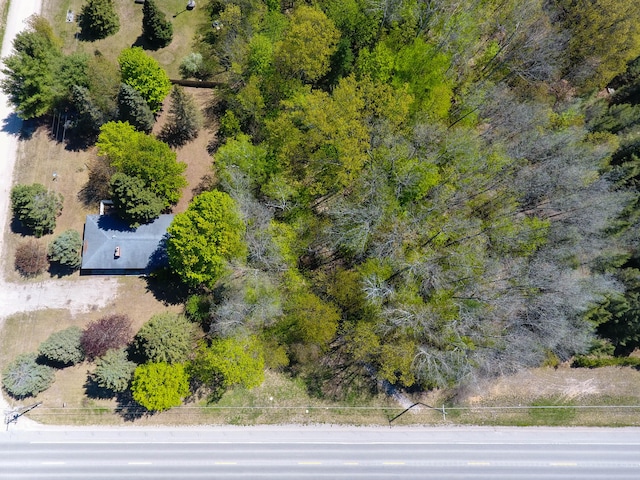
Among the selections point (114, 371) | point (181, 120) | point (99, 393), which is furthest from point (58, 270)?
point (181, 120)

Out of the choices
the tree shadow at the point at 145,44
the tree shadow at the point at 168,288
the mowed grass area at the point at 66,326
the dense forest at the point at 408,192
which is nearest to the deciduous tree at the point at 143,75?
the dense forest at the point at 408,192

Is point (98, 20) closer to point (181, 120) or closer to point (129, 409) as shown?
point (181, 120)

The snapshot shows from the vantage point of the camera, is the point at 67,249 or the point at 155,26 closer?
the point at 67,249

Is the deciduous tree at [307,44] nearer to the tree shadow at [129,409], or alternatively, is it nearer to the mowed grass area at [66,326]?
the mowed grass area at [66,326]

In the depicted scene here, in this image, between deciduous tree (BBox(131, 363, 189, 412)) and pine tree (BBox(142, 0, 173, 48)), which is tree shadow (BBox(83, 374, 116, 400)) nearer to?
deciduous tree (BBox(131, 363, 189, 412))

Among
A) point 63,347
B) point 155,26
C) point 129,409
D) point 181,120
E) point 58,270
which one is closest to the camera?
point 63,347

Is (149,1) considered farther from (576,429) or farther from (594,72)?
(576,429)
